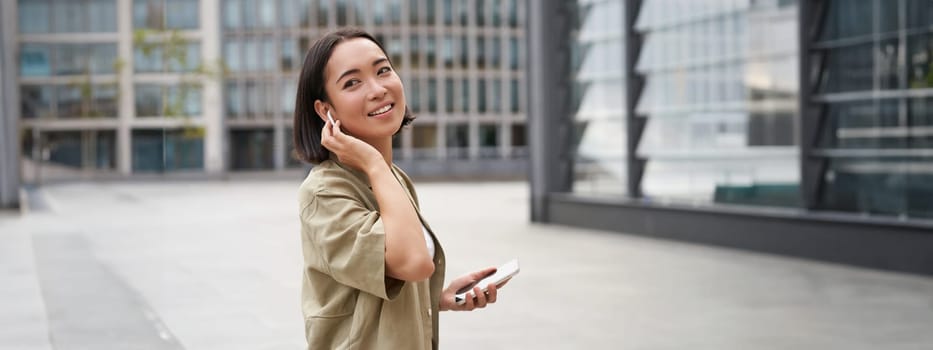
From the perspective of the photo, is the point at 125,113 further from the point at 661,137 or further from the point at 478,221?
the point at 661,137

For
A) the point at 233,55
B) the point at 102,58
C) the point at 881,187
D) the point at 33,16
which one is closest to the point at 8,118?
the point at 881,187

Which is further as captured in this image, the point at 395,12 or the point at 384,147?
the point at 395,12

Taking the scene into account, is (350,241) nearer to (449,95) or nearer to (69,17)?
(69,17)

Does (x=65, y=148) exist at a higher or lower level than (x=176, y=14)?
lower

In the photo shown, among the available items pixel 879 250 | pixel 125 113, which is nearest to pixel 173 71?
pixel 125 113

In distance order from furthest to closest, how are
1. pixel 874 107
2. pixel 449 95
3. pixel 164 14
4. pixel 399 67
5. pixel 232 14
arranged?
1. pixel 449 95
2. pixel 399 67
3. pixel 232 14
4. pixel 164 14
5. pixel 874 107

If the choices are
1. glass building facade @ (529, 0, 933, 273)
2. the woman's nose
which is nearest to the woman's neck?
Answer: the woman's nose

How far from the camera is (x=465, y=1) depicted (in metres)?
75.1

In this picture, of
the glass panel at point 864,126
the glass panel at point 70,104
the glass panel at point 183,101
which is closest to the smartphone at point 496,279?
the glass panel at point 864,126

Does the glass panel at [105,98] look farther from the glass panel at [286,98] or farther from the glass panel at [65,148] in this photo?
the glass panel at [286,98]

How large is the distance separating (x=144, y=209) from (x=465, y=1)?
51.2 m

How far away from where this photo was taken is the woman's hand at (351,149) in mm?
2240

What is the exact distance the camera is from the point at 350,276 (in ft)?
7.01

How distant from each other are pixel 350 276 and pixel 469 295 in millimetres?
436
